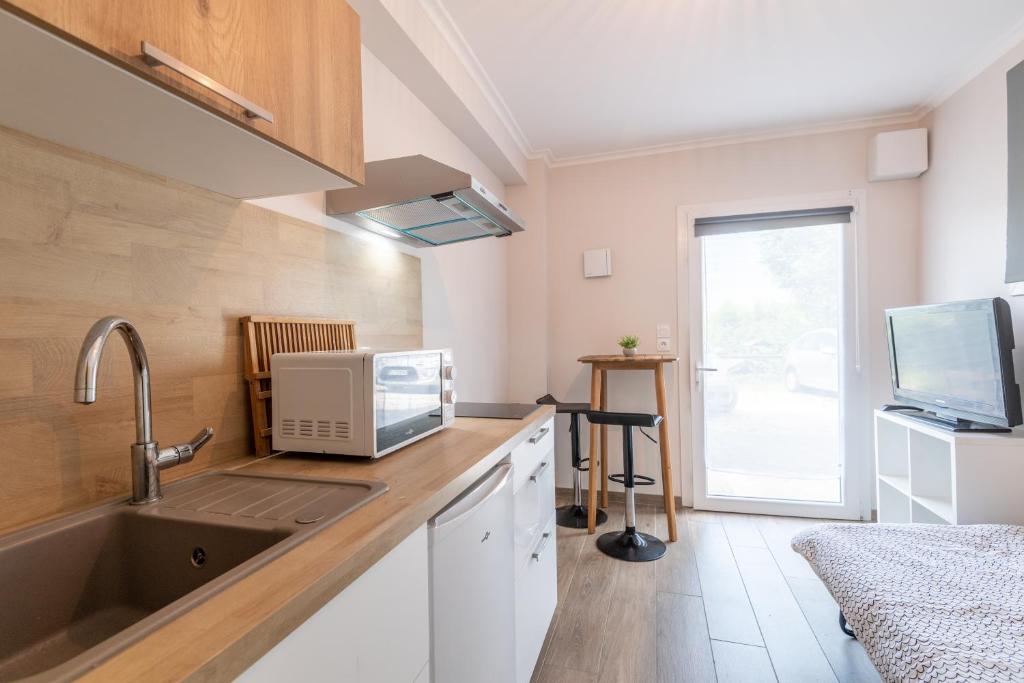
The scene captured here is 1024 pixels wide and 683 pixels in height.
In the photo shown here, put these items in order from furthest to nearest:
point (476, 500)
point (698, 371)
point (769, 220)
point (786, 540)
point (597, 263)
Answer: point (597, 263), point (698, 371), point (769, 220), point (786, 540), point (476, 500)

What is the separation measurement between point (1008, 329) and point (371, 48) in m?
2.75

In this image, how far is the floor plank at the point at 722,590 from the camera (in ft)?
A: 6.38

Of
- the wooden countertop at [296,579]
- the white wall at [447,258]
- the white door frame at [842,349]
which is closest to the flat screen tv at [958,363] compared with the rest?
the white door frame at [842,349]

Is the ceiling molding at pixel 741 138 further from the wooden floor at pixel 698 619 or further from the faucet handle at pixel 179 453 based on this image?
the faucet handle at pixel 179 453

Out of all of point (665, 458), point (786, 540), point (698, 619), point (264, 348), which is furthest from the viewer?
point (665, 458)

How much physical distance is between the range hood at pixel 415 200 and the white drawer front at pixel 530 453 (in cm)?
82

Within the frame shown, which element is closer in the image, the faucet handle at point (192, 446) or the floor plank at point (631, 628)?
the faucet handle at point (192, 446)

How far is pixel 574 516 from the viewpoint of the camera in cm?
315

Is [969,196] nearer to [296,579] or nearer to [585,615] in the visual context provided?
[585,615]

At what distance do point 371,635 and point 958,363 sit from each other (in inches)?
104

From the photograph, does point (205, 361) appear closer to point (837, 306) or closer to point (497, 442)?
point (497, 442)

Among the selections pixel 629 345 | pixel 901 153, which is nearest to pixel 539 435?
pixel 629 345

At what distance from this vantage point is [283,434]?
1.24m

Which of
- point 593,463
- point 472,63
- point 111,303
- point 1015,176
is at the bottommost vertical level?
point 593,463
